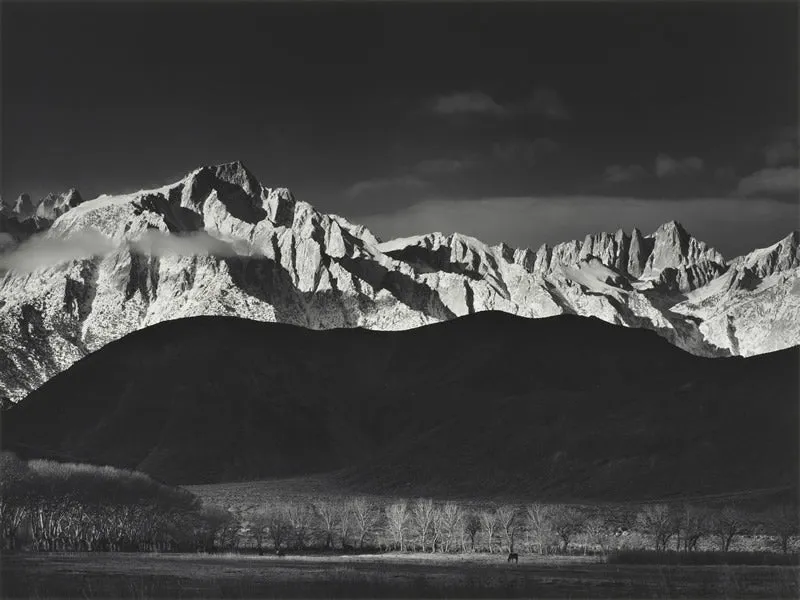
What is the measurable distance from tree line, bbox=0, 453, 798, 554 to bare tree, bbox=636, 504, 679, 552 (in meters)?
0.25

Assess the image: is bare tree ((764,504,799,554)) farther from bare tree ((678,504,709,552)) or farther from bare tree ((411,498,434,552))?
bare tree ((411,498,434,552))

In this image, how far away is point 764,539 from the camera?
13150cm

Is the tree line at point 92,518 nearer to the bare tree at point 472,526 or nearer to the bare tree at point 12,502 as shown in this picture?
the bare tree at point 12,502

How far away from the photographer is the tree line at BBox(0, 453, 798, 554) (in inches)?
5049

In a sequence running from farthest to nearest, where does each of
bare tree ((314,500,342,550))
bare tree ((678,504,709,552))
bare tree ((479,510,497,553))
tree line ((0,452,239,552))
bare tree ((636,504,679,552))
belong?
bare tree ((314,500,342,550)) → bare tree ((479,510,497,553)) → bare tree ((636,504,679,552)) → tree line ((0,452,239,552)) → bare tree ((678,504,709,552))

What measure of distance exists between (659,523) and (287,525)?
39.6 m

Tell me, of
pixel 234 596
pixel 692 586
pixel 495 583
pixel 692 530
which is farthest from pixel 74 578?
pixel 692 530

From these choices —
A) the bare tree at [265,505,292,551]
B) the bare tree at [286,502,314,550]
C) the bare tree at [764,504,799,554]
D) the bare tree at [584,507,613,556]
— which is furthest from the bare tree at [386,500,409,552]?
the bare tree at [764,504,799,554]

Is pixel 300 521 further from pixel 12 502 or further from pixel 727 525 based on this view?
pixel 727 525

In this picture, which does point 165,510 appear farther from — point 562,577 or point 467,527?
point 562,577

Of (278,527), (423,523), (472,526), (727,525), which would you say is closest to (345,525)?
(278,527)

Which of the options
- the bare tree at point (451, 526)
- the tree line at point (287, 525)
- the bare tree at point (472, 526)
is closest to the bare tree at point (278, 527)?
the tree line at point (287, 525)

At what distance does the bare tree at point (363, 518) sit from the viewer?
138125 millimetres

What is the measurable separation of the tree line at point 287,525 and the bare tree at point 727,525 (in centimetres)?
26
